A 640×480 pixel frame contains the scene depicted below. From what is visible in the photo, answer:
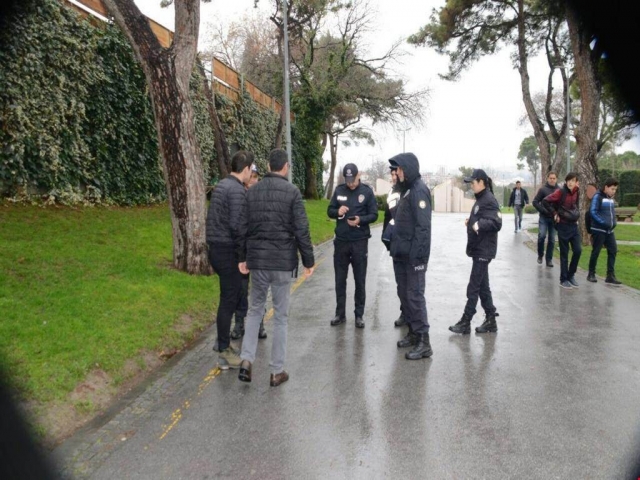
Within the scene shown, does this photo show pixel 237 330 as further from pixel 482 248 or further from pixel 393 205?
pixel 482 248

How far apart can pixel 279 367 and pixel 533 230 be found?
19.3m

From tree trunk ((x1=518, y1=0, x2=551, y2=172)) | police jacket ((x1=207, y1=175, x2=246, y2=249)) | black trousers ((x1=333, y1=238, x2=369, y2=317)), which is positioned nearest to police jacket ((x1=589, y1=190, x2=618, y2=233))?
black trousers ((x1=333, y1=238, x2=369, y2=317))

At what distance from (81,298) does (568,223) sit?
25.8 feet

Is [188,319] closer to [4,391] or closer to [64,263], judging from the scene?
[64,263]

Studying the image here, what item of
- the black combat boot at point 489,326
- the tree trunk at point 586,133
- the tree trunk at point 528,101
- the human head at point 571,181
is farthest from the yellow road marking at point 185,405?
the tree trunk at point 528,101

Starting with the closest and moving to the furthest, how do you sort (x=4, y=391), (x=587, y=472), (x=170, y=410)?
(x=587, y=472), (x=4, y=391), (x=170, y=410)

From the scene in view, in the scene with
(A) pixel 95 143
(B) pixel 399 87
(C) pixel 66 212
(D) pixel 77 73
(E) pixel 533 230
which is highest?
(B) pixel 399 87

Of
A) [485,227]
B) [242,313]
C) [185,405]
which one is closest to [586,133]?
[485,227]

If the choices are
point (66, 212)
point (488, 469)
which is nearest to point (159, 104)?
point (66, 212)

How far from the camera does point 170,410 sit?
4312mm

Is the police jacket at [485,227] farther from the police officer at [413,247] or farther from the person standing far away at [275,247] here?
the person standing far away at [275,247]

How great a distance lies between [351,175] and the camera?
22.6 feet

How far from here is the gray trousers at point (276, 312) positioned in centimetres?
489

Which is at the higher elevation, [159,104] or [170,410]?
[159,104]
